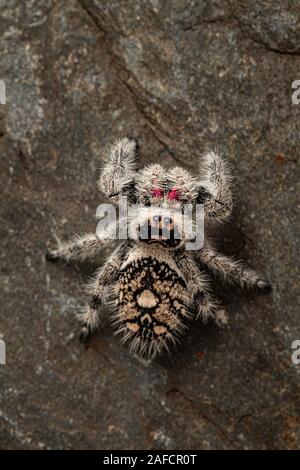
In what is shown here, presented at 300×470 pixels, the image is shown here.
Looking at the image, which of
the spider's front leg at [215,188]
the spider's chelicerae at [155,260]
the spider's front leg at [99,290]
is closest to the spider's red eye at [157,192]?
the spider's chelicerae at [155,260]

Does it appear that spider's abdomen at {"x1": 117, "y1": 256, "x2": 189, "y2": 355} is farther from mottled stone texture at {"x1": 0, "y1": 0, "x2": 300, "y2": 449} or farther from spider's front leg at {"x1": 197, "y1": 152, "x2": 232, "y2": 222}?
spider's front leg at {"x1": 197, "y1": 152, "x2": 232, "y2": 222}

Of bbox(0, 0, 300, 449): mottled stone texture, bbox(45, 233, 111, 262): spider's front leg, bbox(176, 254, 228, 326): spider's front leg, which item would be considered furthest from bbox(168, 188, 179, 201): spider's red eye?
bbox(45, 233, 111, 262): spider's front leg

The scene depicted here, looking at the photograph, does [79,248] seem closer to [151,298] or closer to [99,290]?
[99,290]

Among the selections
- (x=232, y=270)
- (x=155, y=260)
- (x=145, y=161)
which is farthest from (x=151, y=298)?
(x=145, y=161)

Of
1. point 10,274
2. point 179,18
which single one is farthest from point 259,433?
point 179,18

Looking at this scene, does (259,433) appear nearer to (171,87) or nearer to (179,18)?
(171,87)

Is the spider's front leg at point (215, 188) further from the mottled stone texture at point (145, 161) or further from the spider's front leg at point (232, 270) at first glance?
the spider's front leg at point (232, 270)
